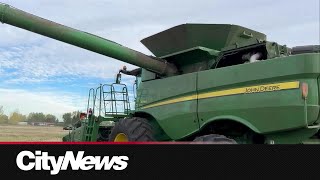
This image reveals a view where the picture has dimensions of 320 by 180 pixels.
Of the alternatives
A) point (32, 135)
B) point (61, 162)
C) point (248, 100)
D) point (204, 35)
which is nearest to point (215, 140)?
point (248, 100)

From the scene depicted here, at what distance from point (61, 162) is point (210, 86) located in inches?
141

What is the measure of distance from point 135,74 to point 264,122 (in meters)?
4.12

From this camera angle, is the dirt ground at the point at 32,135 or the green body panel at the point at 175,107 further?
the dirt ground at the point at 32,135

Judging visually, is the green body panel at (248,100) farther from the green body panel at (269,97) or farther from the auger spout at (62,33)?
the auger spout at (62,33)

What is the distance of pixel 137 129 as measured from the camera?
26.0 feet

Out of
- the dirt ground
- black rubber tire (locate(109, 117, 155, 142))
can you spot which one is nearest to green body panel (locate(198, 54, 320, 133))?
black rubber tire (locate(109, 117, 155, 142))

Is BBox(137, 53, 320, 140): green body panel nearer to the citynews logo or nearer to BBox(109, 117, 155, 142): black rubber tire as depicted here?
BBox(109, 117, 155, 142): black rubber tire

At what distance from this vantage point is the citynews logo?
11.9ft

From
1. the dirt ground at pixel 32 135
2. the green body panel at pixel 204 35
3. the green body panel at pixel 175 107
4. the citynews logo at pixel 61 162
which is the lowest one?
A: the dirt ground at pixel 32 135

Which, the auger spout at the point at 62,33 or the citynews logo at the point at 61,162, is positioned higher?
the auger spout at the point at 62,33

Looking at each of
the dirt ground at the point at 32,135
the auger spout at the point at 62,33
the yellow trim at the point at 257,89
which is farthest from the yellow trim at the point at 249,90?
the dirt ground at the point at 32,135

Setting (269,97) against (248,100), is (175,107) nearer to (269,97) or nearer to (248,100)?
(248,100)

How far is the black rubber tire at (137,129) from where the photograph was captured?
7859 millimetres

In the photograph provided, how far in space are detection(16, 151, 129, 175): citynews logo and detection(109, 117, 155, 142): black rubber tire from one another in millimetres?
4131
